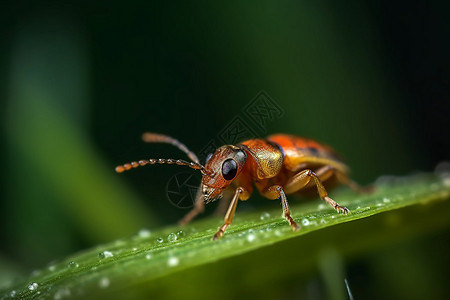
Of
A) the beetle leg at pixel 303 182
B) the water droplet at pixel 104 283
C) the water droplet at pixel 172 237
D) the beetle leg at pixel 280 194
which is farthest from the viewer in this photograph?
the beetle leg at pixel 303 182

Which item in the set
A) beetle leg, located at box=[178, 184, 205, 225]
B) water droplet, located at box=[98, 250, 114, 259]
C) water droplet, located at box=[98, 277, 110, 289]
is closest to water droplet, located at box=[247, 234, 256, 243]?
water droplet, located at box=[98, 277, 110, 289]

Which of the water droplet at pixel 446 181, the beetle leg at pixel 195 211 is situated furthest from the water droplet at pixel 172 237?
the water droplet at pixel 446 181

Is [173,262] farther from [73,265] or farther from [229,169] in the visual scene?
[229,169]

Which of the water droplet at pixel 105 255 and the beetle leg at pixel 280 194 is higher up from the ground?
the water droplet at pixel 105 255

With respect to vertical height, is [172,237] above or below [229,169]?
below

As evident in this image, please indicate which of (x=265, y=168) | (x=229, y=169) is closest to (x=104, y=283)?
(x=229, y=169)

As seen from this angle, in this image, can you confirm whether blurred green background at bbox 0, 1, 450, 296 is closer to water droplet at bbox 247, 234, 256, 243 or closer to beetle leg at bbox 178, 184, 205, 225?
beetle leg at bbox 178, 184, 205, 225

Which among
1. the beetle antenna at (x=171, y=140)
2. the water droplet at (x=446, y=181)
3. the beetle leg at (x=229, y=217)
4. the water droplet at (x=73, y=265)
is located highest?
the beetle antenna at (x=171, y=140)

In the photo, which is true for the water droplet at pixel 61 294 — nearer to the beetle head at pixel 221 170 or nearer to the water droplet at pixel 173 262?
the water droplet at pixel 173 262
